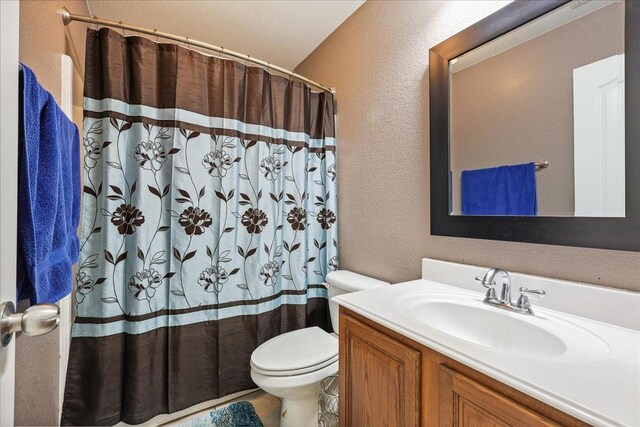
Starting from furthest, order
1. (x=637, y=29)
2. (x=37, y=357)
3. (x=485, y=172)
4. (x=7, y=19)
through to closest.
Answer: (x=485, y=172) < (x=37, y=357) < (x=637, y=29) < (x=7, y=19)

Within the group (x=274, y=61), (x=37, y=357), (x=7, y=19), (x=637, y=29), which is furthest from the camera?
(x=274, y=61)

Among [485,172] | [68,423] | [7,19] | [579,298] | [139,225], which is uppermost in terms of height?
[7,19]

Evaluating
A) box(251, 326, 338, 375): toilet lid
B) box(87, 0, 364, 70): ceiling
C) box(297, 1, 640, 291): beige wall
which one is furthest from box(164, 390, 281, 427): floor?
box(87, 0, 364, 70): ceiling

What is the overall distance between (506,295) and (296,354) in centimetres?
90

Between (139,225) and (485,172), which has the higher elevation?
(485,172)

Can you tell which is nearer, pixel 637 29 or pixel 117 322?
pixel 637 29

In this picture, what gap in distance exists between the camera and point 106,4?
165 centimetres

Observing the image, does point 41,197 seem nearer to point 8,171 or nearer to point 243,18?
point 8,171

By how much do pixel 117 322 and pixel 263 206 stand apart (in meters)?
0.89

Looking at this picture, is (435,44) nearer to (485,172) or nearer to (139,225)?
(485,172)

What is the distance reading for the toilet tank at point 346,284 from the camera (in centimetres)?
147

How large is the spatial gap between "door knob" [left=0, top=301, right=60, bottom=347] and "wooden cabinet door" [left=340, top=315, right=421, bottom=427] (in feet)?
2.47

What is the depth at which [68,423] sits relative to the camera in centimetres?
124

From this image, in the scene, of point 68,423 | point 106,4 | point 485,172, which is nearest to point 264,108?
point 106,4
